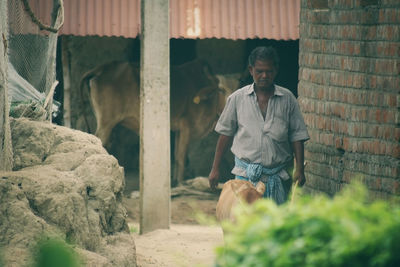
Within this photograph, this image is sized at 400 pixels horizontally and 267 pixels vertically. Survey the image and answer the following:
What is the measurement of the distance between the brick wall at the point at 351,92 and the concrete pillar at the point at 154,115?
1519 mm

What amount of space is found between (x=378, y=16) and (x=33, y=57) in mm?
3070

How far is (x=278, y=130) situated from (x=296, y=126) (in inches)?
6.8

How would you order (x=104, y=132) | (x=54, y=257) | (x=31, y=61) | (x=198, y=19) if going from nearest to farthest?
(x=54, y=257) < (x=31, y=61) < (x=198, y=19) < (x=104, y=132)

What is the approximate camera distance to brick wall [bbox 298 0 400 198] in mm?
4934

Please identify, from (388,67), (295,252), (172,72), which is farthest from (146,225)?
(295,252)

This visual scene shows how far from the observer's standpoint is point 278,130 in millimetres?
5254

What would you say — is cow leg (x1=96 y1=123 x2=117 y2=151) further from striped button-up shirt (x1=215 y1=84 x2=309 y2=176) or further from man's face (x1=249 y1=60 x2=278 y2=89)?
man's face (x1=249 y1=60 x2=278 y2=89)

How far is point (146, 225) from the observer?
7.18 meters

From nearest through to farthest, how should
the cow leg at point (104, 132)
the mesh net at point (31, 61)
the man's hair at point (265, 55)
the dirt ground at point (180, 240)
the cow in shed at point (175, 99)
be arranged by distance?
the man's hair at point (265, 55) < the mesh net at point (31, 61) < the dirt ground at point (180, 240) < the cow in shed at point (175, 99) < the cow leg at point (104, 132)

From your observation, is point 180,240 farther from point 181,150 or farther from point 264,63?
point 181,150

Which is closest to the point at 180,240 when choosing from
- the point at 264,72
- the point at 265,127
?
the point at 265,127

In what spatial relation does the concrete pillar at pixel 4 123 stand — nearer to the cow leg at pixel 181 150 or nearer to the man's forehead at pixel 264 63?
the man's forehead at pixel 264 63

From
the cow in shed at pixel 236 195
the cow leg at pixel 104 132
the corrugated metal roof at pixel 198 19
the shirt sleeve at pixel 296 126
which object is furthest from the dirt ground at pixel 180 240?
the corrugated metal roof at pixel 198 19

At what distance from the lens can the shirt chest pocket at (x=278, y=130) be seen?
5242 mm
